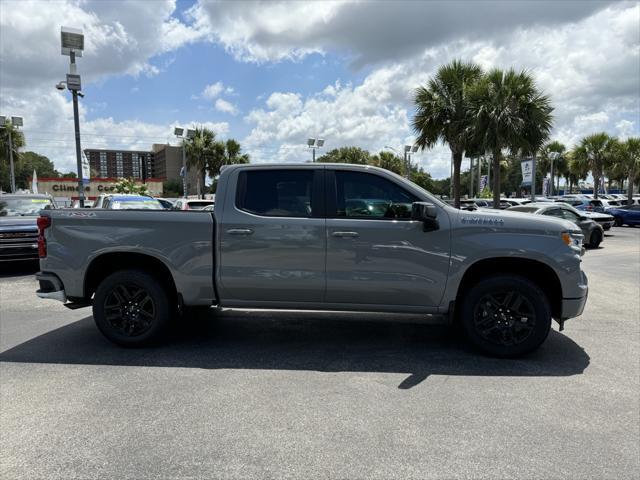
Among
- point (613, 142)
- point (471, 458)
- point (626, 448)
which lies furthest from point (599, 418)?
point (613, 142)

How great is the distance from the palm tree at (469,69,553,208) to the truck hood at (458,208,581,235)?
52.5ft

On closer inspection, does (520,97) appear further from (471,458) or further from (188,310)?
(471,458)

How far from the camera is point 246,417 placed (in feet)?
11.2

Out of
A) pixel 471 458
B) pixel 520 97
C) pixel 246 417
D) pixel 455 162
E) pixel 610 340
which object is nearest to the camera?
pixel 471 458

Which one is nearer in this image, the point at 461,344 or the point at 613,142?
the point at 461,344

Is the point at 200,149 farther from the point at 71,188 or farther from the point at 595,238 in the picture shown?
the point at 595,238

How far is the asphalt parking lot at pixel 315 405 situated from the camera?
2.85m

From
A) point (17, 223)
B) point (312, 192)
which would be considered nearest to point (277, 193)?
point (312, 192)

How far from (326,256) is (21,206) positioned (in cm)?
990

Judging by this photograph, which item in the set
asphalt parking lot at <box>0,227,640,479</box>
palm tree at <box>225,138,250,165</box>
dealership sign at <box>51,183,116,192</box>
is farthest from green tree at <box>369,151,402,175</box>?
asphalt parking lot at <box>0,227,640,479</box>

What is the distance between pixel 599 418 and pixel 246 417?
2623 millimetres

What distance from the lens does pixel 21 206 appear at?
1126cm

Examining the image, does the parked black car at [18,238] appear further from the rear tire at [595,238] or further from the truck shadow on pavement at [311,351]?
the rear tire at [595,238]

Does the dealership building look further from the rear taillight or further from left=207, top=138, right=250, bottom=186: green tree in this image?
the rear taillight
